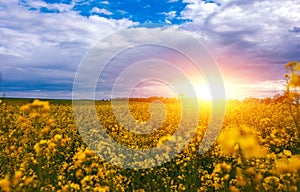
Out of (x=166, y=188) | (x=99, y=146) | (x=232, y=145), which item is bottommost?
(x=166, y=188)

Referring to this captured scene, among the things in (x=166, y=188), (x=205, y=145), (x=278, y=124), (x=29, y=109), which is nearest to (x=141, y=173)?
(x=166, y=188)

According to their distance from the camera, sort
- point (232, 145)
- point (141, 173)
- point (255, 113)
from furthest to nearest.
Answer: point (255, 113)
point (141, 173)
point (232, 145)

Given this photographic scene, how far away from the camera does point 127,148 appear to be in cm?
912

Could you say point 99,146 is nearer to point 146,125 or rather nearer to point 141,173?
point 141,173

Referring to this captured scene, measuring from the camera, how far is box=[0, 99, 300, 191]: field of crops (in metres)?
3.90

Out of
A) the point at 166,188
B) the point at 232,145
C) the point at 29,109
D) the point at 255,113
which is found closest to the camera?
the point at 232,145

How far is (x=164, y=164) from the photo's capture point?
26.6 ft

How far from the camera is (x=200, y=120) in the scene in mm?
14102

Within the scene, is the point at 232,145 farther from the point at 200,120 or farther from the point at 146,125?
the point at 200,120

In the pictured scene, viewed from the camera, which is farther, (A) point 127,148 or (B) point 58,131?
(B) point 58,131

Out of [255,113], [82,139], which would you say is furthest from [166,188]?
[255,113]

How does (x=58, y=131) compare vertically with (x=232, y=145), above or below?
below

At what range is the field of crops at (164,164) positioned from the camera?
3901mm

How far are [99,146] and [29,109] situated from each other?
10.8 feet
